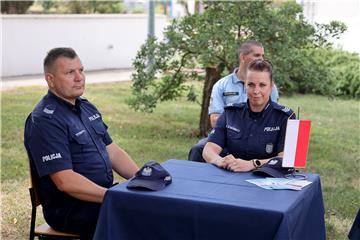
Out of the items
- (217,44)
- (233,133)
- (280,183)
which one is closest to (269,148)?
(233,133)

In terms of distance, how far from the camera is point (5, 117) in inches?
372

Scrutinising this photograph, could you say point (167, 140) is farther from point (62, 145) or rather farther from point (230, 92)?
point (62, 145)

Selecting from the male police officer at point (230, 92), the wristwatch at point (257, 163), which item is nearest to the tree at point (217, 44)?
the male police officer at point (230, 92)

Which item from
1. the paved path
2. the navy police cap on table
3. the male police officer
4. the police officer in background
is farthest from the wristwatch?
the paved path

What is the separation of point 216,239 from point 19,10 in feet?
48.6

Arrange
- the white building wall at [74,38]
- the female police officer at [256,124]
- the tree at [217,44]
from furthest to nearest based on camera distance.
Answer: the white building wall at [74,38]
the tree at [217,44]
the female police officer at [256,124]

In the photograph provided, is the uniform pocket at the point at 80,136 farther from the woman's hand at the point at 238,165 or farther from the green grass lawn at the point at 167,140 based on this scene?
the green grass lawn at the point at 167,140

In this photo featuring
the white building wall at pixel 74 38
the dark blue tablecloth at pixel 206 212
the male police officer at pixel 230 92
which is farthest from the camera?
the white building wall at pixel 74 38

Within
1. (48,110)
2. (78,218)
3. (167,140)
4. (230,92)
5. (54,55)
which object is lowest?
(167,140)

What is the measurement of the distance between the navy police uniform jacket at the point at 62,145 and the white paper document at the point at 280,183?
0.95 m

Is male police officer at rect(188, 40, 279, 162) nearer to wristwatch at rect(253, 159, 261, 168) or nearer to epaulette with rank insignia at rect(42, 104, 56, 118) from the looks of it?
wristwatch at rect(253, 159, 261, 168)

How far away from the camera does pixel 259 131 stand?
4168 mm

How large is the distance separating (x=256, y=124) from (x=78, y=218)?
1.28 meters

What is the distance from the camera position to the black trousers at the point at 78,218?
373 centimetres
